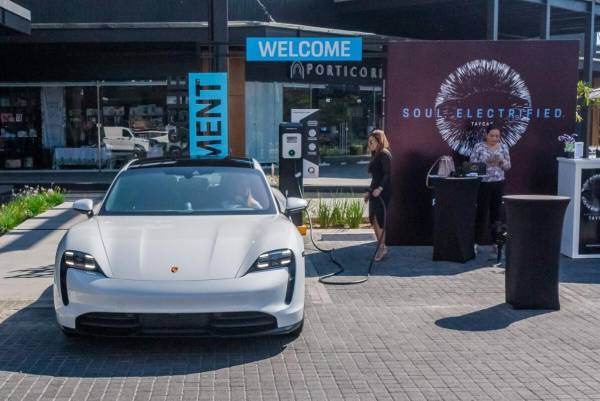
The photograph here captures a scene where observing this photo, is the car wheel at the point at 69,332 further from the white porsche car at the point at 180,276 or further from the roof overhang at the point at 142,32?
the roof overhang at the point at 142,32

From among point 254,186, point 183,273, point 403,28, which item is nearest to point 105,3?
point 403,28

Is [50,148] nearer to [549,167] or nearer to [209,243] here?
[549,167]

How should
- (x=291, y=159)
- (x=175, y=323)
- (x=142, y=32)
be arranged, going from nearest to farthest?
(x=175, y=323) < (x=291, y=159) < (x=142, y=32)

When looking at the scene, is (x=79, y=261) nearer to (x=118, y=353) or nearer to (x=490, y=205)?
(x=118, y=353)

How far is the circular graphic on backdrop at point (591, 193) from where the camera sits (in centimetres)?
1031

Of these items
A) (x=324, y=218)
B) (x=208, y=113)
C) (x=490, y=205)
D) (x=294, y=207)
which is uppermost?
(x=208, y=113)

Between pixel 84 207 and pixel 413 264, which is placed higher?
pixel 84 207

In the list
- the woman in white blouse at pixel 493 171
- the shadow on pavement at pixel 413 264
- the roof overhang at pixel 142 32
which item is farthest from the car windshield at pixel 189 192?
the roof overhang at pixel 142 32

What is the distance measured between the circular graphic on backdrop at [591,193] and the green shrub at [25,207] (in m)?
8.52

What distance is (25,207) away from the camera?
13.8 meters

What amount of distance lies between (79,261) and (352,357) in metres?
2.27

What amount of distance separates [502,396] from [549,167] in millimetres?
6542

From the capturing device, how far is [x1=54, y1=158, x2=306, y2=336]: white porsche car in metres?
5.91

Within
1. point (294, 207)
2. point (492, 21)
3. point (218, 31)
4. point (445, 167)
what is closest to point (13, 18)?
point (218, 31)
